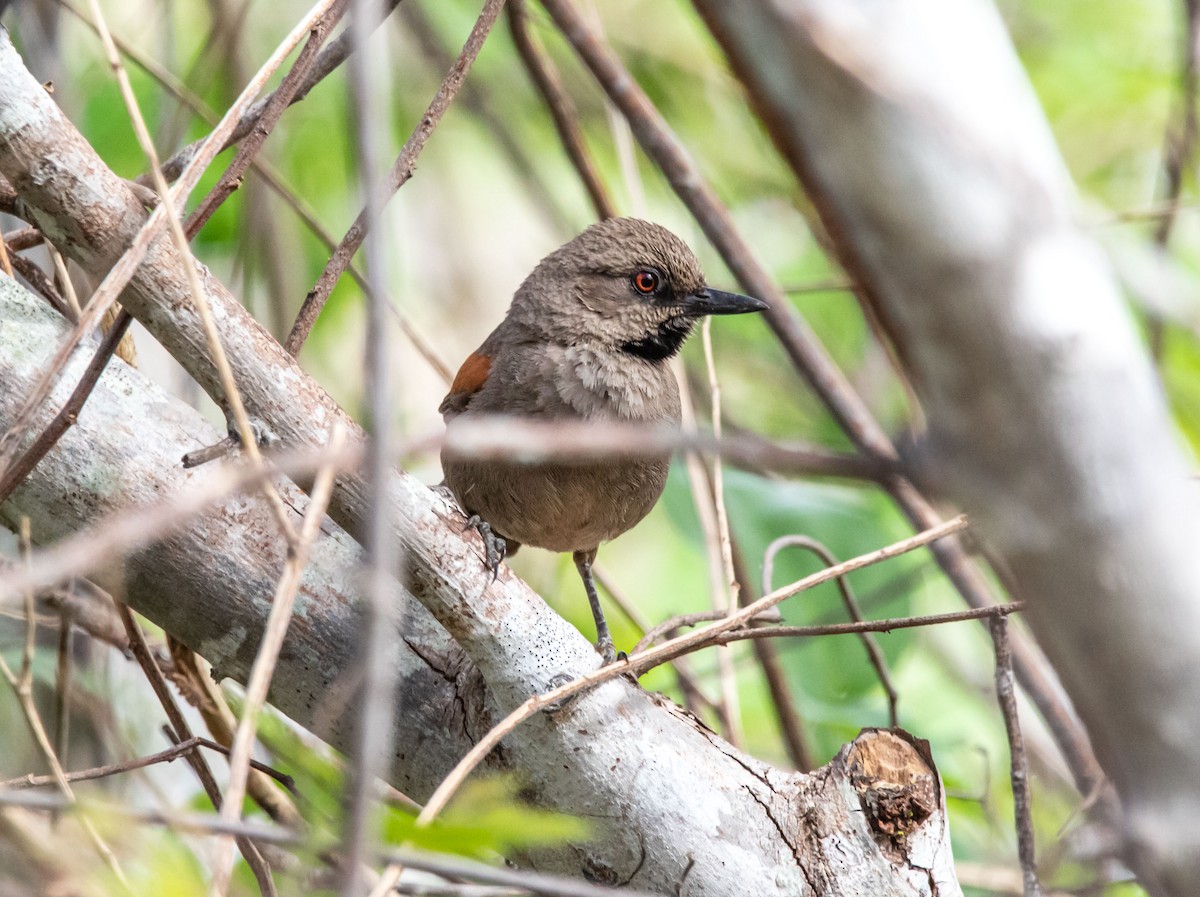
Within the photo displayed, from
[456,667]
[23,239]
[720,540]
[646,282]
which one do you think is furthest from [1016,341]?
[646,282]

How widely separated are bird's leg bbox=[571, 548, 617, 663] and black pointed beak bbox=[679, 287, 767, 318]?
797 millimetres

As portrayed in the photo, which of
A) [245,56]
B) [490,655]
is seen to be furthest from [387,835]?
[245,56]

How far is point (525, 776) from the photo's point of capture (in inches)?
85.7

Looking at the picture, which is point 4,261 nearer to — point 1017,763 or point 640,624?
point 640,624

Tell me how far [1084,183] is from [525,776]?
4826 millimetres

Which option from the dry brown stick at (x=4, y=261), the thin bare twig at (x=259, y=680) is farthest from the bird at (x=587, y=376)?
the thin bare twig at (x=259, y=680)

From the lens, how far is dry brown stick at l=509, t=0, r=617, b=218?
12.3ft

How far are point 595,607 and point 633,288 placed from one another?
1001 mm

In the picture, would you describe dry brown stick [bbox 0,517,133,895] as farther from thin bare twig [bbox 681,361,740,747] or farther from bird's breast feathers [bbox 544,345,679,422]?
thin bare twig [bbox 681,361,740,747]

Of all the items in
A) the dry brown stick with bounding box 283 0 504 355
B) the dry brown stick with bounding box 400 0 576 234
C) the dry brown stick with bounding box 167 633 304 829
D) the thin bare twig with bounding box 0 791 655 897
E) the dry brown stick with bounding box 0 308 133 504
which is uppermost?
the dry brown stick with bounding box 400 0 576 234

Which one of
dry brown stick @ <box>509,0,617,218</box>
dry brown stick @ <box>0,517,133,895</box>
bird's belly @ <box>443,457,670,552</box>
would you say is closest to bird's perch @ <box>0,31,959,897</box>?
dry brown stick @ <box>0,517,133,895</box>

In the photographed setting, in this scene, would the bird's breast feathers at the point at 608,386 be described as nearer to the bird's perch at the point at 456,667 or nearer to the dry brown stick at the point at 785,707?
the dry brown stick at the point at 785,707

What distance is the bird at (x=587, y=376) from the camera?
3225mm

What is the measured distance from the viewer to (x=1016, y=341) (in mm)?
1058
